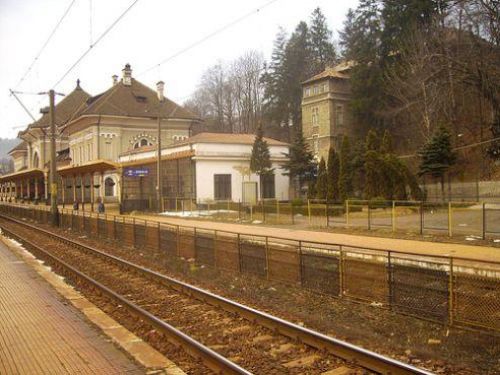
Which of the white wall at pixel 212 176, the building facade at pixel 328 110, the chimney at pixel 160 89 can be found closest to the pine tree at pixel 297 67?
the building facade at pixel 328 110

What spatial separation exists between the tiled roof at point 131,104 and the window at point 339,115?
18.0m

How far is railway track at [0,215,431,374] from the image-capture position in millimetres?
6828

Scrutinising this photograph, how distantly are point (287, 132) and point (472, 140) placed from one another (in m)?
35.7

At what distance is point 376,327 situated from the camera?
9.16m

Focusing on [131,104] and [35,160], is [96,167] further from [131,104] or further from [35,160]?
[35,160]

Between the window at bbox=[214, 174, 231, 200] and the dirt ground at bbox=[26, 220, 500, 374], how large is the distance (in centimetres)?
3294

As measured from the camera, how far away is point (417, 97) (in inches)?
1956

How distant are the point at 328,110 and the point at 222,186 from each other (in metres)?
25.0

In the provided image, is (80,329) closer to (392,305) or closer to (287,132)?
(392,305)

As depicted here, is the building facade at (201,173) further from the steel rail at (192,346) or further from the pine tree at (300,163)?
the steel rail at (192,346)

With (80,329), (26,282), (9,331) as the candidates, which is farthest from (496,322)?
(26,282)

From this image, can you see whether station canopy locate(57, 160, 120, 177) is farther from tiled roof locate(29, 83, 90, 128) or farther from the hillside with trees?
tiled roof locate(29, 83, 90, 128)

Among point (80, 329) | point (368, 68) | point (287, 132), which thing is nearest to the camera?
point (80, 329)

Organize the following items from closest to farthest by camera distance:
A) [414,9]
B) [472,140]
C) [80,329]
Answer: [80,329] → [472,140] → [414,9]
